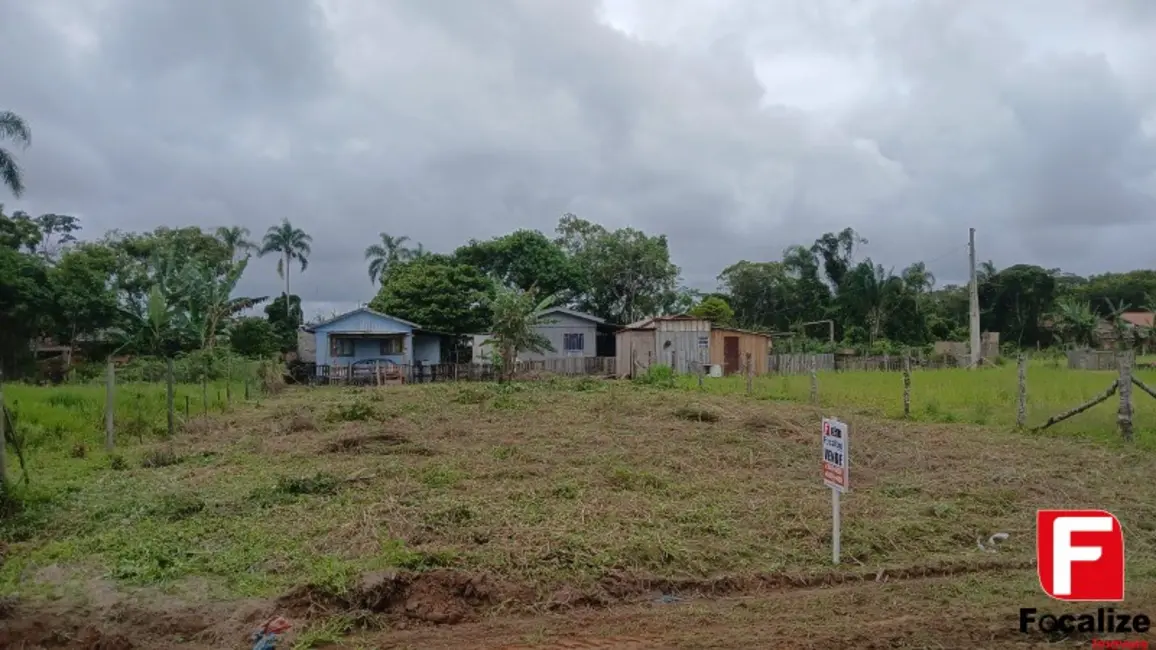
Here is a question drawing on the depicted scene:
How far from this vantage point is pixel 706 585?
226 inches

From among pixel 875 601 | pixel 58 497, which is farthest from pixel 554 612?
pixel 58 497

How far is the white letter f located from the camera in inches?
145

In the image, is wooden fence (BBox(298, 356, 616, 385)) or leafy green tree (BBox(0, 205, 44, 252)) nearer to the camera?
wooden fence (BBox(298, 356, 616, 385))

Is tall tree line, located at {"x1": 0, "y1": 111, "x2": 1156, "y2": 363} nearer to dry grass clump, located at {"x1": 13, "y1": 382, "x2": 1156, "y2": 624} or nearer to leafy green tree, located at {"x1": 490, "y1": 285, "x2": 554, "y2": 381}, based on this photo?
leafy green tree, located at {"x1": 490, "y1": 285, "x2": 554, "y2": 381}

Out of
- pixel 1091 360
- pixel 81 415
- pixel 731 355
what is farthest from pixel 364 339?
pixel 1091 360

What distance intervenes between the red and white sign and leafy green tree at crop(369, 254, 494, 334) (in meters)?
35.0

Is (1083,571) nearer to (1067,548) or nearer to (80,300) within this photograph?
(1067,548)

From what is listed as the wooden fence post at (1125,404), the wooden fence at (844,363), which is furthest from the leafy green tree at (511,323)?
the wooden fence post at (1125,404)

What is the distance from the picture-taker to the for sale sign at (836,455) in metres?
6.11

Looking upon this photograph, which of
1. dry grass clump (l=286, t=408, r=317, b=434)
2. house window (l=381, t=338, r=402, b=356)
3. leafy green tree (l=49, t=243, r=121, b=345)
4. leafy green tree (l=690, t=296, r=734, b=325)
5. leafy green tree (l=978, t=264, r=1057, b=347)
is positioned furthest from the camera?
leafy green tree (l=978, t=264, r=1057, b=347)

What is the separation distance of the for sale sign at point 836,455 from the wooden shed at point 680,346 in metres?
26.7

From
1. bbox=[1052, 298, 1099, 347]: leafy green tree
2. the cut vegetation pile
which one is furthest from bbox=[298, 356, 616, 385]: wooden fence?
bbox=[1052, 298, 1099, 347]: leafy green tree

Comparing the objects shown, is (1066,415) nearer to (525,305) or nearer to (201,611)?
(201,611)

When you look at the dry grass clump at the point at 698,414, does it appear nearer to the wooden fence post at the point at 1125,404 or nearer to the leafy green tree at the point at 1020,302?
the wooden fence post at the point at 1125,404
